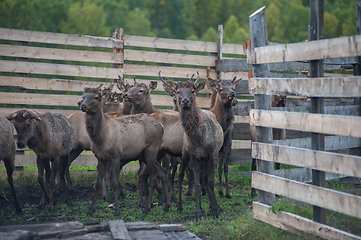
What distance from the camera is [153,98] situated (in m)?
11.3

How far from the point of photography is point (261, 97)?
6.09 metres

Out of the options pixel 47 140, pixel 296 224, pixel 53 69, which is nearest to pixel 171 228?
pixel 296 224

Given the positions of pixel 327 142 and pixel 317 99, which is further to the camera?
pixel 327 142

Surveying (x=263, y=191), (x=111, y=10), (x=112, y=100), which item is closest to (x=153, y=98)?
(x=112, y=100)

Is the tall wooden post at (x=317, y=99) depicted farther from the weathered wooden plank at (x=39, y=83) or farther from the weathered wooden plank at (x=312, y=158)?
the weathered wooden plank at (x=39, y=83)

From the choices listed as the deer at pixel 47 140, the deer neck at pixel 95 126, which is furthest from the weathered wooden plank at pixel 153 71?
the deer neck at pixel 95 126

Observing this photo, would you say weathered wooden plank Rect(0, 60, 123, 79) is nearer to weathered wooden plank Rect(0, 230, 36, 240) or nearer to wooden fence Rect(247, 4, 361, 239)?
wooden fence Rect(247, 4, 361, 239)

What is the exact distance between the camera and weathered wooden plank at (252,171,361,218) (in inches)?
172

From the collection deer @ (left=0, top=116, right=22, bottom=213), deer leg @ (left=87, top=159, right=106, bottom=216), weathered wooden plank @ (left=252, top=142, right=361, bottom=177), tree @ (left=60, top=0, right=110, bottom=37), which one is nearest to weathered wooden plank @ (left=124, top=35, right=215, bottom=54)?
deer @ (left=0, top=116, right=22, bottom=213)

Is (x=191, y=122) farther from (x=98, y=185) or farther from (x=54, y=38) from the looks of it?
(x=54, y=38)

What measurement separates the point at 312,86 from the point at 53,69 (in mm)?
7624

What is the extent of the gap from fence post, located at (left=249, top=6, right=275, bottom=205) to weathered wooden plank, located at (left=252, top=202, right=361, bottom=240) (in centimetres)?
19

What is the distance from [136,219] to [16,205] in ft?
8.40

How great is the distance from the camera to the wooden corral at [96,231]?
453cm
